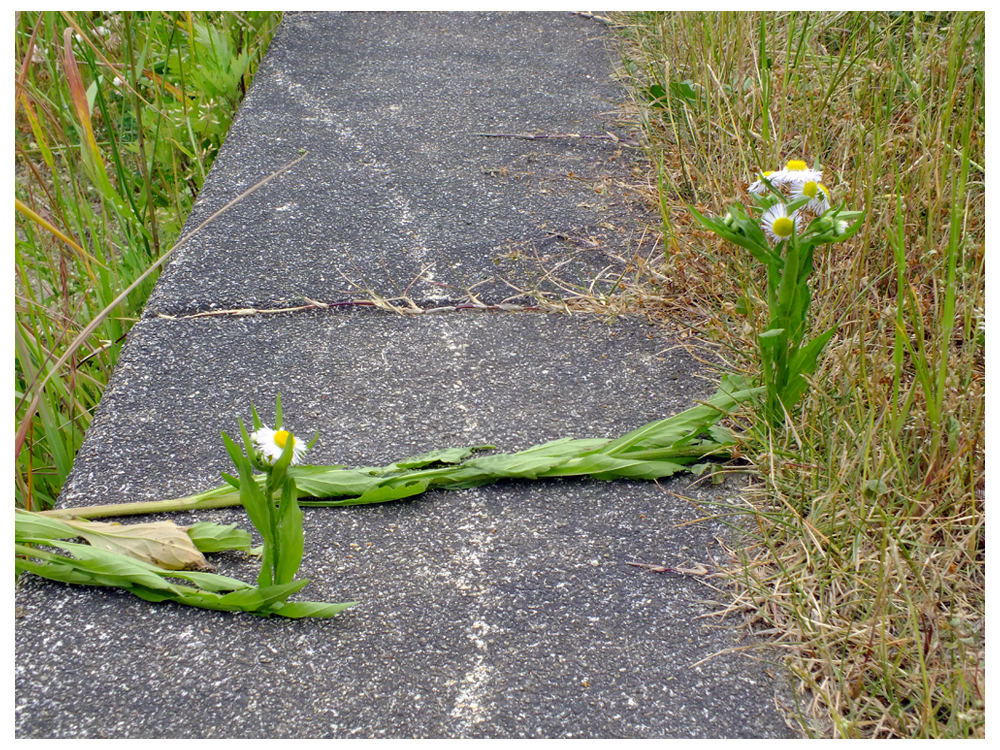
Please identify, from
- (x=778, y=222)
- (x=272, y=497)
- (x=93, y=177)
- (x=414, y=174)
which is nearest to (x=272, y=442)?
(x=272, y=497)

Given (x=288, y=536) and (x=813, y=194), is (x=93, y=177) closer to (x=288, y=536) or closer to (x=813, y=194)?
(x=288, y=536)

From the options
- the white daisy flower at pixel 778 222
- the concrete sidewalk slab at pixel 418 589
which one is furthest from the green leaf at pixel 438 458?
the white daisy flower at pixel 778 222

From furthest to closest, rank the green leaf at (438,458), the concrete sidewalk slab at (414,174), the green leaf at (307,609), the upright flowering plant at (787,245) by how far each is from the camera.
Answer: the concrete sidewalk slab at (414,174)
the green leaf at (438,458)
the upright flowering plant at (787,245)
the green leaf at (307,609)

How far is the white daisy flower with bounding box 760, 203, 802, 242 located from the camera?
1.29 m

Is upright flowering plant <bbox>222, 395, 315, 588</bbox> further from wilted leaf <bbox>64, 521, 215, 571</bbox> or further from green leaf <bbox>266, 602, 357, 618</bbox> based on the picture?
wilted leaf <bbox>64, 521, 215, 571</bbox>

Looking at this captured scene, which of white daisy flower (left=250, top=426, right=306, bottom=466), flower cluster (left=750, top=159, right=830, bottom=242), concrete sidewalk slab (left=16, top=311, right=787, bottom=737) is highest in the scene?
flower cluster (left=750, top=159, right=830, bottom=242)

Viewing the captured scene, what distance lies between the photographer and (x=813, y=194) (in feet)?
4.27

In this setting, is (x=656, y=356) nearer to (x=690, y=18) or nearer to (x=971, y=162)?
(x=971, y=162)

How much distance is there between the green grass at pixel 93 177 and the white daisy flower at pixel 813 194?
1085 millimetres

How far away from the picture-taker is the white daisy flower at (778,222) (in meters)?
1.29

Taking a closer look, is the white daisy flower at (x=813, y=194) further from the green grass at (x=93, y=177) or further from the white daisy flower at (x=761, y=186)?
the green grass at (x=93, y=177)

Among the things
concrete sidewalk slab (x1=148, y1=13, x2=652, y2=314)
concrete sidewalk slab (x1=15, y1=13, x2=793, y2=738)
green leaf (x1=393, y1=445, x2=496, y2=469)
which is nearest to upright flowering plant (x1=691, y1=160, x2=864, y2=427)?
concrete sidewalk slab (x1=15, y1=13, x2=793, y2=738)

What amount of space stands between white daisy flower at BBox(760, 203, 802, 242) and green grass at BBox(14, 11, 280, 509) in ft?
3.37

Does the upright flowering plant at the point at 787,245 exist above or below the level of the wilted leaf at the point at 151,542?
above
